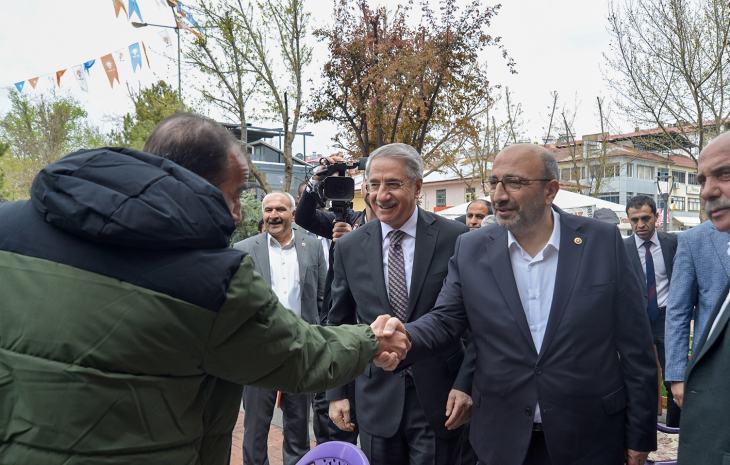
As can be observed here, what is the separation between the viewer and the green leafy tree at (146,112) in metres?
16.8

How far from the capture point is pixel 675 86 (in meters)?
12.3

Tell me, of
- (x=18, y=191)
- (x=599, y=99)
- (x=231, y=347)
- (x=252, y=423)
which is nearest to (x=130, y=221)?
(x=231, y=347)

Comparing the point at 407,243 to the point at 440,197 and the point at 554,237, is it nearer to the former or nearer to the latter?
the point at 554,237

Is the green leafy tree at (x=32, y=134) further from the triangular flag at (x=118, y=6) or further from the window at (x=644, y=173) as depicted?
the window at (x=644, y=173)

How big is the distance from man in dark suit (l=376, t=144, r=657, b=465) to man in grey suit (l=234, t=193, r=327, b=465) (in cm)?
245

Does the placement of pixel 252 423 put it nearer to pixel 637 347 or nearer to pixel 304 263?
pixel 304 263

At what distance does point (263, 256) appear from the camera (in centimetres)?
525

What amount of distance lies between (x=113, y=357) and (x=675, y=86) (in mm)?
13731

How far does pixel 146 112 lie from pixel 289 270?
60.0 ft

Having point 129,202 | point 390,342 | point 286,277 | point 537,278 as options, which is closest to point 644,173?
point 286,277

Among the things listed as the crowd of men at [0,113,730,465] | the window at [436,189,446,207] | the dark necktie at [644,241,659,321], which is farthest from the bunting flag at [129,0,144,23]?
the window at [436,189,446,207]

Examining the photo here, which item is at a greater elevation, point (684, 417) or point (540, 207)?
point (540, 207)

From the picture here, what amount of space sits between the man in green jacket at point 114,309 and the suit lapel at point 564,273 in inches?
56.3

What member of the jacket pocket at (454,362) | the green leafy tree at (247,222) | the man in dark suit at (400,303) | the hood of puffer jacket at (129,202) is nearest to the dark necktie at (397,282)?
the man in dark suit at (400,303)
